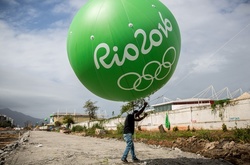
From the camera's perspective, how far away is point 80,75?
258 inches

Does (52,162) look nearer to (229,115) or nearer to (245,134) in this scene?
(245,134)

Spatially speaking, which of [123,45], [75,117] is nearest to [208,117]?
[123,45]

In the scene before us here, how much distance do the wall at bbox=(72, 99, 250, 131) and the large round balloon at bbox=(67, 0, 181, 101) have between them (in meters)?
12.5

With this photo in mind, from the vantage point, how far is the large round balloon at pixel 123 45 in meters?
5.62

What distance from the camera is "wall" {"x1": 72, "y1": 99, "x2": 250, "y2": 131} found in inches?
710

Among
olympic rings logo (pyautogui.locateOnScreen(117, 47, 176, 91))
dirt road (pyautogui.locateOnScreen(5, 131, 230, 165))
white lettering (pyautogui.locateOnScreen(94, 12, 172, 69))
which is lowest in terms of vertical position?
dirt road (pyautogui.locateOnScreen(5, 131, 230, 165))

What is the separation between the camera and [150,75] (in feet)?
20.2

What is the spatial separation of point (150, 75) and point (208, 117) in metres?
17.1

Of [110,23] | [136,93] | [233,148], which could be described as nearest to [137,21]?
[110,23]

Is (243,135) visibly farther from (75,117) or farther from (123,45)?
(75,117)

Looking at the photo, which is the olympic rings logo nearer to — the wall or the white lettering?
the white lettering

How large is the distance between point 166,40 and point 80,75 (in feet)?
7.71

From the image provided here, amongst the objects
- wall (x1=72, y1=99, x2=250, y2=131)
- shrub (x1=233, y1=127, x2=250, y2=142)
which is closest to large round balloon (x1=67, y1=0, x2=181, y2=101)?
shrub (x1=233, y1=127, x2=250, y2=142)

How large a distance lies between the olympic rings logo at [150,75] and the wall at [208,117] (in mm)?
12110
